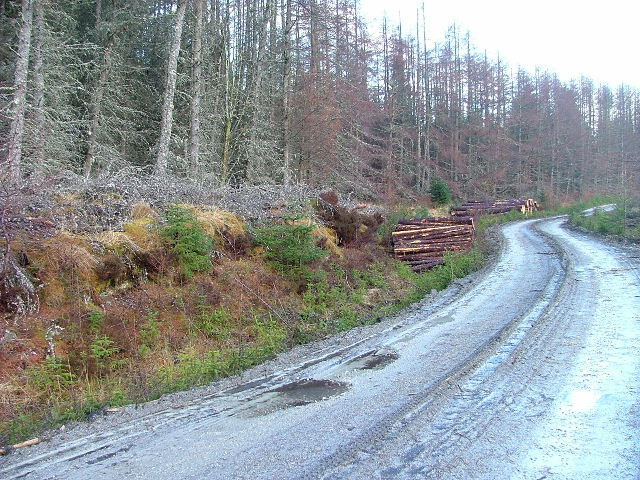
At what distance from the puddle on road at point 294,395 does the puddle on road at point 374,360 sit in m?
0.57

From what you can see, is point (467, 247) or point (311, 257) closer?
point (311, 257)

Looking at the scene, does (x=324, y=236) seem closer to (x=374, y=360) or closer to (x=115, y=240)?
(x=115, y=240)

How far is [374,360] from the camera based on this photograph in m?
5.65

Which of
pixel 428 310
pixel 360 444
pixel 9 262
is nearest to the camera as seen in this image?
pixel 360 444

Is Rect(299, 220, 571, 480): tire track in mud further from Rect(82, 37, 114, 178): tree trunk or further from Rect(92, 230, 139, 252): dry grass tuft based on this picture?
Rect(82, 37, 114, 178): tree trunk

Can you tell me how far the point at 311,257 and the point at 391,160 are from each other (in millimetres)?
21716

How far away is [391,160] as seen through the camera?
2991 centimetres

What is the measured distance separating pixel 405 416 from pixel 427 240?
11.0 meters

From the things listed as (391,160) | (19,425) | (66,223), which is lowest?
(19,425)

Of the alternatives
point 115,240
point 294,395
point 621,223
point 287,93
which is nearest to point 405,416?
point 294,395

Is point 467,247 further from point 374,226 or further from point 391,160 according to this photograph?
point 391,160

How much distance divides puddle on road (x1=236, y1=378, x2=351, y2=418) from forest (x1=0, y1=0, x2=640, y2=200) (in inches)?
212

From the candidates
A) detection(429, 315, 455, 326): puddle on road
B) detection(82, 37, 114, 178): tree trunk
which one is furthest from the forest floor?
detection(82, 37, 114, 178): tree trunk

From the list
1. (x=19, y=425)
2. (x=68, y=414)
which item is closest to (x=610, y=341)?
(x=68, y=414)
